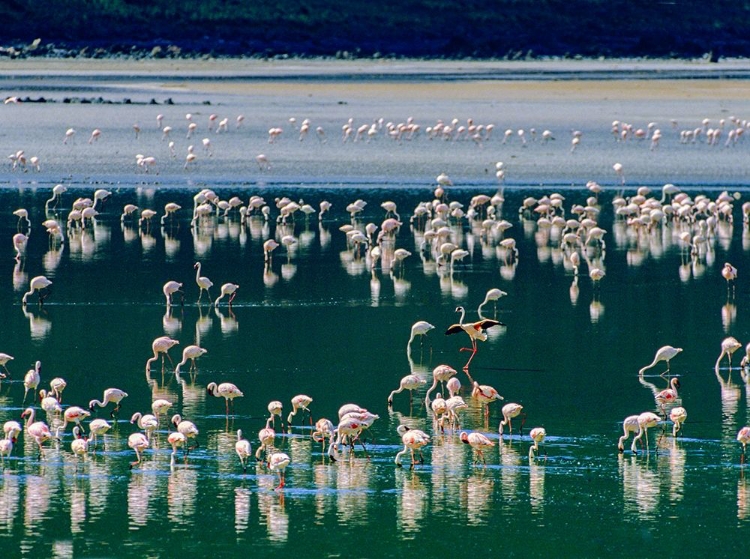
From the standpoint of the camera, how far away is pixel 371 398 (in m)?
14.7

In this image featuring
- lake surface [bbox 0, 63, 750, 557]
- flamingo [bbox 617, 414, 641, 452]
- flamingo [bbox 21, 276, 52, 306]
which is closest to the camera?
lake surface [bbox 0, 63, 750, 557]

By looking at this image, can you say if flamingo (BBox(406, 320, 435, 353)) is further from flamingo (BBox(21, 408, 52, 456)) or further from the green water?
flamingo (BBox(21, 408, 52, 456))

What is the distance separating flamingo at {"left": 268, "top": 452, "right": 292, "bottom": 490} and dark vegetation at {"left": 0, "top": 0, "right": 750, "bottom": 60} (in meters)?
66.5

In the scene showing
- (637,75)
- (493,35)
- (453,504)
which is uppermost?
(493,35)

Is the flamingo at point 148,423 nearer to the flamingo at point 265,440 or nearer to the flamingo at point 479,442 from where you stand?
the flamingo at point 265,440

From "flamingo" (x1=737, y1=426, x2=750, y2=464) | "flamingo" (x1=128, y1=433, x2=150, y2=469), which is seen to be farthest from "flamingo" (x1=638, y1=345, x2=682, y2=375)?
"flamingo" (x1=128, y1=433, x2=150, y2=469)

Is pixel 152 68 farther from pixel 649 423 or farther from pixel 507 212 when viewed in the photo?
pixel 649 423

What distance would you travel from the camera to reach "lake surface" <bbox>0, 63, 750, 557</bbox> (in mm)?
11156

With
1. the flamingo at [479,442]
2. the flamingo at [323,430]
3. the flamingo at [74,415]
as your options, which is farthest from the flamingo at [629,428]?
the flamingo at [74,415]

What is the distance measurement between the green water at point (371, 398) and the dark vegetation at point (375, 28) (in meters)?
54.6

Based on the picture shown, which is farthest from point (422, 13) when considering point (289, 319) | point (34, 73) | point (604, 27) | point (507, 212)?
point (289, 319)

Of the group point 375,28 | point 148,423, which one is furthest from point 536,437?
point 375,28

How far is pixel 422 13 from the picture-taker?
84.0 meters

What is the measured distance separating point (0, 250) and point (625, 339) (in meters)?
10.8
